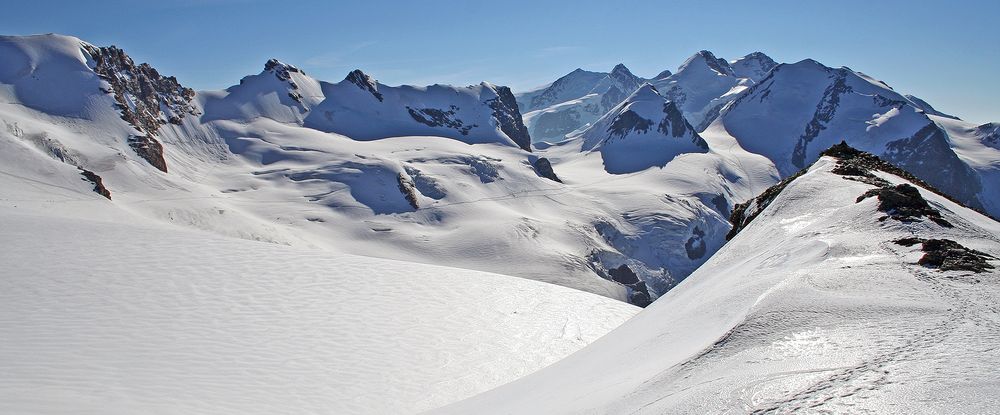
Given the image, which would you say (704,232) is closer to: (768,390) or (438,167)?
(438,167)

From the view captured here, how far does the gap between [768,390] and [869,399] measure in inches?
36.1

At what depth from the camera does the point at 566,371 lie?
1176 cm

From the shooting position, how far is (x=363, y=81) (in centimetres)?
17925

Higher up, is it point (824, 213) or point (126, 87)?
point (126, 87)

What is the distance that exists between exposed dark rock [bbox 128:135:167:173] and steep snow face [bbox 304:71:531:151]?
5574 centimetres

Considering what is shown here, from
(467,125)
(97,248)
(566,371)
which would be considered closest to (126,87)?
(467,125)

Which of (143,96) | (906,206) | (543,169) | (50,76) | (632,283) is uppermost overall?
(50,76)

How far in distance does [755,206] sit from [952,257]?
39.0 feet

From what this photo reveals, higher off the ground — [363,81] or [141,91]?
[363,81]

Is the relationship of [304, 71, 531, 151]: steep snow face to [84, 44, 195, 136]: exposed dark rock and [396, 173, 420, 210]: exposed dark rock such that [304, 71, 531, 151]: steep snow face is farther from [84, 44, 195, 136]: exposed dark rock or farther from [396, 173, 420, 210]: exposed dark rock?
[396, 173, 420, 210]: exposed dark rock

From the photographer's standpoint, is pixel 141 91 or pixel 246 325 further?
pixel 141 91

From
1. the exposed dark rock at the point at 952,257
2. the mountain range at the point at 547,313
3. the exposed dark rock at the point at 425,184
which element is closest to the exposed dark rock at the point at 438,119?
the exposed dark rock at the point at 425,184

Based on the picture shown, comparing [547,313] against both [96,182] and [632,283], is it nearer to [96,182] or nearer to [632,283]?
[96,182]

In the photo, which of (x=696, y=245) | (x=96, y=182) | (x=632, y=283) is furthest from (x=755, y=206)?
(x=696, y=245)
